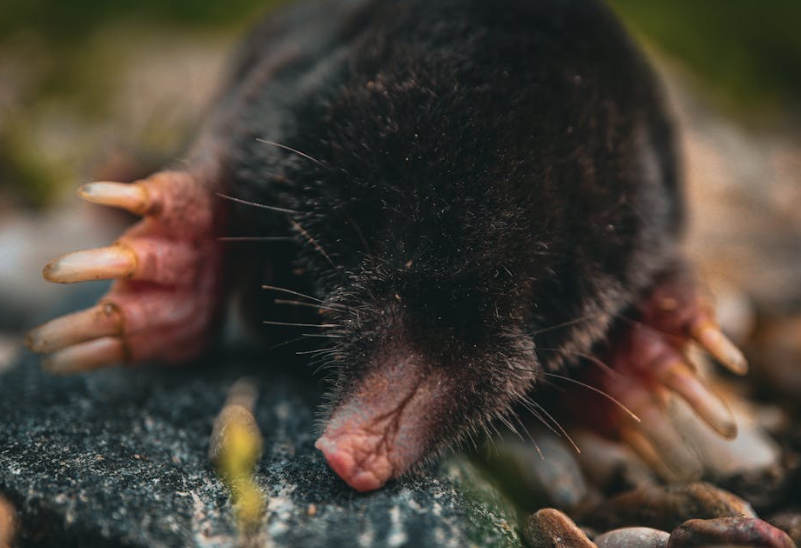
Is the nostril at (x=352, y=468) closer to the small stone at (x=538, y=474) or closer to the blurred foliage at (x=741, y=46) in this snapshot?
the small stone at (x=538, y=474)

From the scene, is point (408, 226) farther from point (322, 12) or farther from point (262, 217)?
point (322, 12)

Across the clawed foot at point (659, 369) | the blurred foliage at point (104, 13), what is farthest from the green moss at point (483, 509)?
the blurred foliage at point (104, 13)

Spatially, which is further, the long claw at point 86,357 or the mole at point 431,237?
the long claw at point 86,357

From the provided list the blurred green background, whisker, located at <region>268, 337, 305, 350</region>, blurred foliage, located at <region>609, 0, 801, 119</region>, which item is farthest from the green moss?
blurred foliage, located at <region>609, 0, 801, 119</region>

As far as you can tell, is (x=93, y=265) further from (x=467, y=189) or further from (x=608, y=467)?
(x=608, y=467)

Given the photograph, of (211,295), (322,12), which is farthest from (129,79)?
(211,295)
